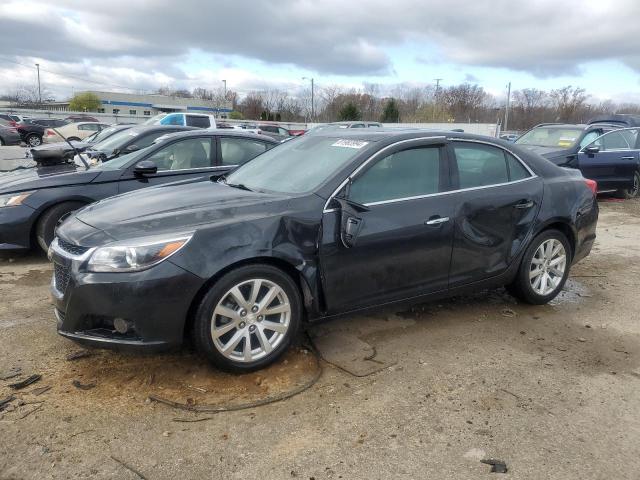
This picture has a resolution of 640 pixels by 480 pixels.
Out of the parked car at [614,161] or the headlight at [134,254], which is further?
the parked car at [614,161]

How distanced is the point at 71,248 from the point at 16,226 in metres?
2.98

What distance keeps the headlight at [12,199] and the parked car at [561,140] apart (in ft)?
29.8

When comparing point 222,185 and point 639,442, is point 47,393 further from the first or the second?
point 639,442

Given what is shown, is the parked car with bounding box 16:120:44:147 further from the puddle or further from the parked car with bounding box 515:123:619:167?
the puddle

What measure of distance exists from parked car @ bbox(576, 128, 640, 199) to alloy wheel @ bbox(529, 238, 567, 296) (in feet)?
22.8

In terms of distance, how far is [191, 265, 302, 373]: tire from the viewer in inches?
126

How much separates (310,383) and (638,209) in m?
9.77

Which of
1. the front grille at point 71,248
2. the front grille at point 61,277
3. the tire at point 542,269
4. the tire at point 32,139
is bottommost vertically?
the tire at point 32,139

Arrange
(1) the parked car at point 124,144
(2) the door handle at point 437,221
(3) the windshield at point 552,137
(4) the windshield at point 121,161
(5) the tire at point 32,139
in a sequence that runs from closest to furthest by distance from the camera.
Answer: (2) the door handle at point 437,221 < (4) the windshield at point 121,161 < (1) the parked car at point 124,144 < (3) the windshield at point 552,137 < (5) the tire at point 32,139

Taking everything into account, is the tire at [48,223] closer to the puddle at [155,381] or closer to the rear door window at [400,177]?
the puddle at [155,381]

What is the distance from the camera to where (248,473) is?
2520 millimetres

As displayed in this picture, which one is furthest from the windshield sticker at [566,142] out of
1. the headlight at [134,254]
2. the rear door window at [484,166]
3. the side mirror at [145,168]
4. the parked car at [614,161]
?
the headlight at [134,254]

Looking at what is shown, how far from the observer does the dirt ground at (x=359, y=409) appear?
102 inches

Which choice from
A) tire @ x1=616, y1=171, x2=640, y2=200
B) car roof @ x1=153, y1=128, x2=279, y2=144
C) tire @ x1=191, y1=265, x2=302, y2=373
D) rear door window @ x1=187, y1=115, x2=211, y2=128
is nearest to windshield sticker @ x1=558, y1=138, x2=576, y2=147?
tire @ x1=616, y1=171, x2=640, y2=200
